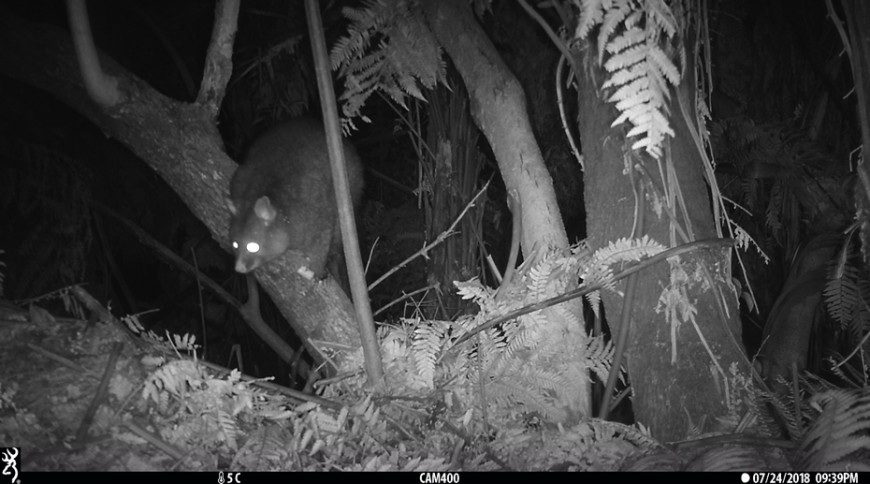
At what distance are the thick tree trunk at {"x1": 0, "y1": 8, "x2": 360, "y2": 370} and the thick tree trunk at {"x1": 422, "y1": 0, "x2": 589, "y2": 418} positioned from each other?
3.89ft

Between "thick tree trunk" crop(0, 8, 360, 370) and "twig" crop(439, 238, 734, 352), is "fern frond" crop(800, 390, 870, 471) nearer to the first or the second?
"twig" crop(439, 238, 734, 352)

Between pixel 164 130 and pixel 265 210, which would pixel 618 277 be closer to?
pixel 164 130

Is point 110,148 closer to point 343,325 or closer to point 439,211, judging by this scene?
point 439,211

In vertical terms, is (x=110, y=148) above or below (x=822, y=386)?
above

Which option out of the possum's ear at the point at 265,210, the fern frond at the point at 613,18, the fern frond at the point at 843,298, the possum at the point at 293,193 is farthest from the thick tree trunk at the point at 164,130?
the fern frond at the point at 843,298

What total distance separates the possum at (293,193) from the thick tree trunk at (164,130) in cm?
135

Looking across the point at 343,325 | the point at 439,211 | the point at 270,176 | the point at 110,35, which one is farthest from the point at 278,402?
the point at 110,35

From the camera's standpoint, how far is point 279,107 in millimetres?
4820

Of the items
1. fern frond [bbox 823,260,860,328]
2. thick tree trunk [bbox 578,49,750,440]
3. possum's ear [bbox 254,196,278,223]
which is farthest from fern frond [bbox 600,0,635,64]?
possum's ear [bbox 254,196,278,223]

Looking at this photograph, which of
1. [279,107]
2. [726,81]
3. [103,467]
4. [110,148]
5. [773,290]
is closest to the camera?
[103,467]

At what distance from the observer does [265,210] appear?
4.54 m

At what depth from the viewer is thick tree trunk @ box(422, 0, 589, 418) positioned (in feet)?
7.22

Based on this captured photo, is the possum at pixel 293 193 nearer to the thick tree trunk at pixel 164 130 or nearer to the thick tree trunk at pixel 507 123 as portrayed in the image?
the thick tree trunk at pixel 164 130

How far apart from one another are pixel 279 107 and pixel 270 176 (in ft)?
2.20
